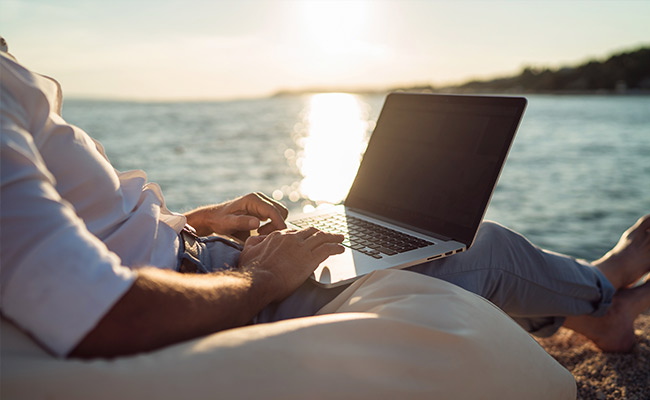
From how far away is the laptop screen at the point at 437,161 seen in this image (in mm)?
1791

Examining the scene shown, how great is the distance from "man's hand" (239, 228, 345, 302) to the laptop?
3.8 inches

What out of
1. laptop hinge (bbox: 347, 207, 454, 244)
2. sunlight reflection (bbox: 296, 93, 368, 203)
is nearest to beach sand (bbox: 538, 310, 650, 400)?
laptop hinge (bbox: 347, 207, 454, 244)

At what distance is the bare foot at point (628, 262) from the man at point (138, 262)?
0.30 metres

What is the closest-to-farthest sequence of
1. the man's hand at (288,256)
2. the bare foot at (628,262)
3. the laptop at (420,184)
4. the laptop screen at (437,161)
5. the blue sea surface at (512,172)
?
the man's hand at (288,256) < the laptop at (420,184) < the laptop screen at (437,161) < the bare foot at (628,262) < the blue sea surface at (512,172)

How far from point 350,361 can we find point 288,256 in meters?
0.47

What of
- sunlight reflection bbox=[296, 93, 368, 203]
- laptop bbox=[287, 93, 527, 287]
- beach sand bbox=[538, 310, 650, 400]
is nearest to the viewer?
laptop bbox=[287, 93, 527, 287]

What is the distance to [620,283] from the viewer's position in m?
2.36

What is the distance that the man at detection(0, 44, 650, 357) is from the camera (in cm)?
85

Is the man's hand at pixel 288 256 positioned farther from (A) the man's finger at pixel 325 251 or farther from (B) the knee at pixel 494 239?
(B) the knee at pixel 494 239

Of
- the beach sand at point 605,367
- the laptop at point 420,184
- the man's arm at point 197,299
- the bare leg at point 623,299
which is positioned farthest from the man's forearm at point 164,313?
the bare leg at point 623,299

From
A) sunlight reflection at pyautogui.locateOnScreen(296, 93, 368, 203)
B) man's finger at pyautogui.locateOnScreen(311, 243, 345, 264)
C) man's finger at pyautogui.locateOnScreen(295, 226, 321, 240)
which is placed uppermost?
man's finger at pyautogui.locateOnScreen(295, 226, 321, 240)

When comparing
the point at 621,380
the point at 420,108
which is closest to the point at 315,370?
the point at 420,108

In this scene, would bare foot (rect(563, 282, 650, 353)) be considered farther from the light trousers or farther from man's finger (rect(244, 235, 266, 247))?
man's finger (rect(244, 235, 266, 247))

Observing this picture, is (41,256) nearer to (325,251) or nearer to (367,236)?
(325,251)
